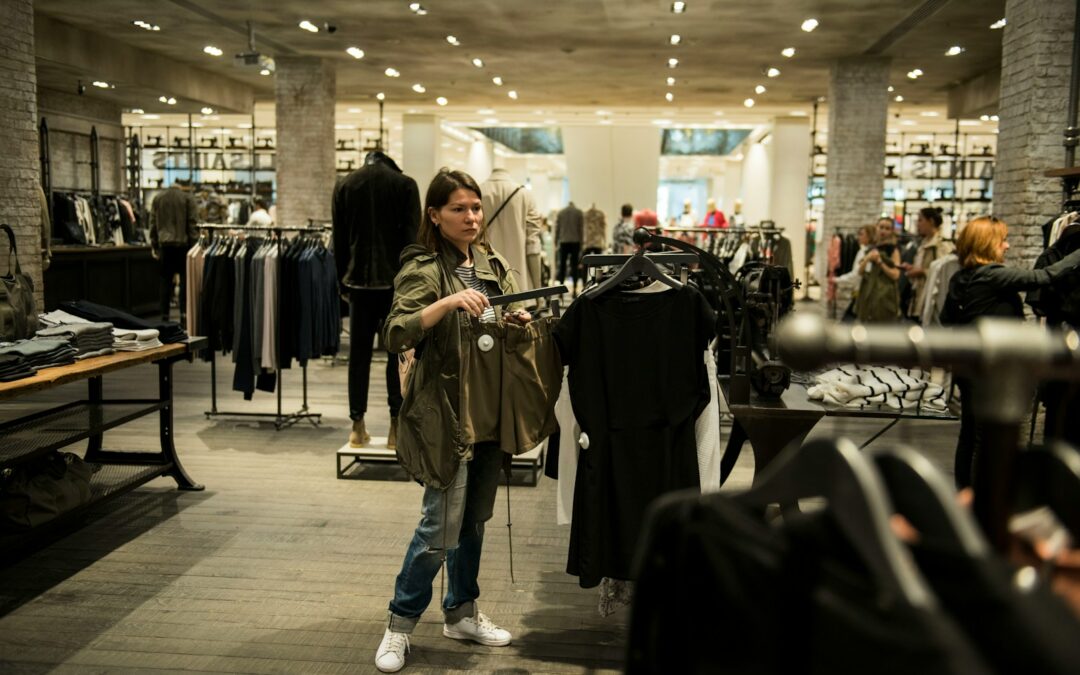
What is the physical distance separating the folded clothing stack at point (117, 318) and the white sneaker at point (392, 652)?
2.28 m

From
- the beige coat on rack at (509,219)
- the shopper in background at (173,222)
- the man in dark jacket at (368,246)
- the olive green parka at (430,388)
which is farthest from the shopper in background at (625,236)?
the olive green parka at (430,388)

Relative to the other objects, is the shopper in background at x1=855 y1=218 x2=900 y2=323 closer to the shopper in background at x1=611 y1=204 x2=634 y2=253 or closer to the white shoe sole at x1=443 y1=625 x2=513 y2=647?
the shopper in background at x1=611 y1=204 x2=634 y2=253

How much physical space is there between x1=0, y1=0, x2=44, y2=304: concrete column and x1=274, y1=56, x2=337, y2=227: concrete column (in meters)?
5.77

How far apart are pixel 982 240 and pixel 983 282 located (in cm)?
25

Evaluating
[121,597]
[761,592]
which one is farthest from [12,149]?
[761,592]

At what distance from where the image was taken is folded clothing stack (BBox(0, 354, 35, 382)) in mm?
3322

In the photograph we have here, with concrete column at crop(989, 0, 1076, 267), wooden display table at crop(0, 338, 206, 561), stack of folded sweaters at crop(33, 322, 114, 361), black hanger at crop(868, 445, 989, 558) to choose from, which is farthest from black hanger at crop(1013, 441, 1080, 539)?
concrete column at crop(989, 0, 1076, 267)

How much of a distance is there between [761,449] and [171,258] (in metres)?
10.1

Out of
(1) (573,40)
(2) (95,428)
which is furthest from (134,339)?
(1) (573,40)

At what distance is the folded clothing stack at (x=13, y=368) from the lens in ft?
10.9

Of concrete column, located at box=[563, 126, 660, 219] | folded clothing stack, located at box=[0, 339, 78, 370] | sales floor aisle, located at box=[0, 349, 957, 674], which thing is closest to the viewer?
sales floor aisle, located at box=[0, 349, 957, 674]

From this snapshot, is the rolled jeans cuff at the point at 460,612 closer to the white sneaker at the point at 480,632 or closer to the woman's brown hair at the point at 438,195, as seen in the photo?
the white sneaker at the point at 480,632

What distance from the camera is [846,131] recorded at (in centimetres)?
1273

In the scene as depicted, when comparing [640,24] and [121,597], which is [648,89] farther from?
[121,597]
